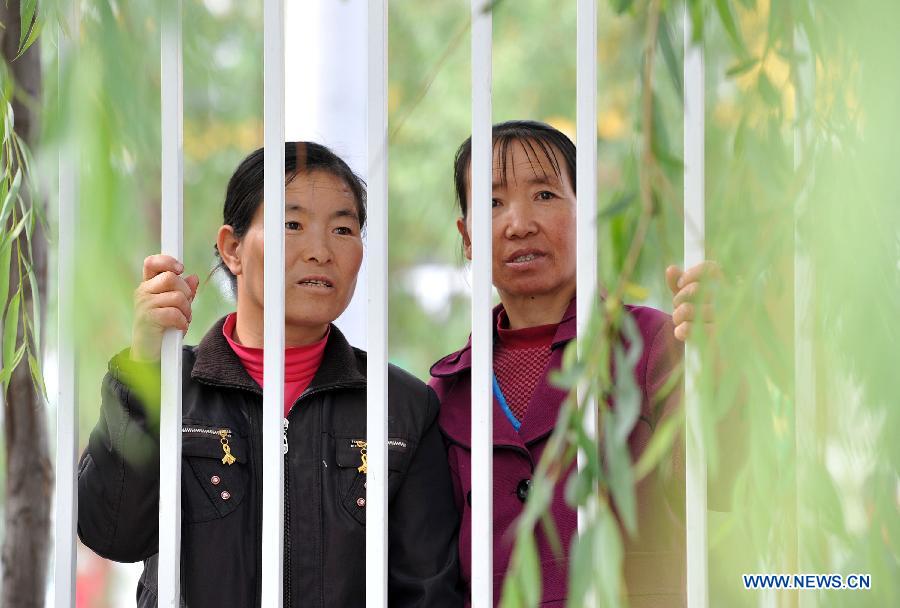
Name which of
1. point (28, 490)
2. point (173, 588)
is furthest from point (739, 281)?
point (28, 490)

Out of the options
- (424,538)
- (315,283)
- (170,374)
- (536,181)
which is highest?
(536,181)

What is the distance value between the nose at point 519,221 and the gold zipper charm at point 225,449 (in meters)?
0.47

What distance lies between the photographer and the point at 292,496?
4.42ft

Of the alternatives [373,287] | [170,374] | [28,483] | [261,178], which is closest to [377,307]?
[373,287]

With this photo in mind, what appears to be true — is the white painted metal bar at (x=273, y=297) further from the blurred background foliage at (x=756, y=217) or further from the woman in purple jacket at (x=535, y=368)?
the woman in purple jacket at (x=535, y=368)

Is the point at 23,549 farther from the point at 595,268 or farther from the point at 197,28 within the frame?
the point at 595,268

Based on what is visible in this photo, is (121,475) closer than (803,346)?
No

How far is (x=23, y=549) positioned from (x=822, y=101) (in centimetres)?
142

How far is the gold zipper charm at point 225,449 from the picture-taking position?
1330 mm

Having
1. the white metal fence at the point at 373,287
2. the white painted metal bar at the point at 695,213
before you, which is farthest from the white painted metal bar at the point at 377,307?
the white painted metal bar at the point at 695,213

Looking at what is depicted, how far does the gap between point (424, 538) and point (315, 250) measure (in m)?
0.40

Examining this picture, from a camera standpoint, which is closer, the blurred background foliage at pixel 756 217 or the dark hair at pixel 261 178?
the blurred background foliage at pixel 756 217

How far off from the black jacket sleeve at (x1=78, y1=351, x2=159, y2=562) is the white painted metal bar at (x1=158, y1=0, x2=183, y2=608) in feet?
0.35

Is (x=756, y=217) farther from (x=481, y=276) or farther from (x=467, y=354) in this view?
(x=467, y=354)
